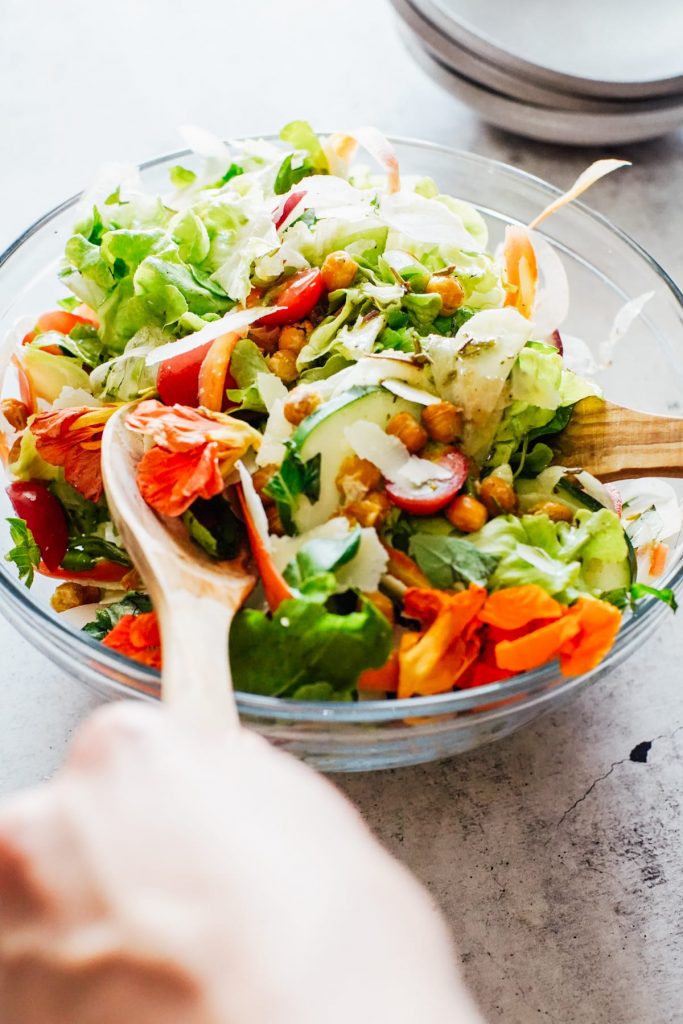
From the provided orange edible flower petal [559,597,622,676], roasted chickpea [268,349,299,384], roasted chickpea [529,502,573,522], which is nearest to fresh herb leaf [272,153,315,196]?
roasted chickpea [268,349,299,384]

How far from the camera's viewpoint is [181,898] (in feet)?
2.20

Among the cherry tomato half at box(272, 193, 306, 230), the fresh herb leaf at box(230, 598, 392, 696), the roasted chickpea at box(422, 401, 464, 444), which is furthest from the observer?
the cherry tomato half at box(272, 193, 306, 230)

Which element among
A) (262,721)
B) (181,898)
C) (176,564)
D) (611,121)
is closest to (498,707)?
(262,721)

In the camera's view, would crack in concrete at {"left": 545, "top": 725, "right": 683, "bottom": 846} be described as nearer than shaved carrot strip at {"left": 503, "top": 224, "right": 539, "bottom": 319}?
Yes

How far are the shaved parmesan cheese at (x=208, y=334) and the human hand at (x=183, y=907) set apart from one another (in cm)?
78

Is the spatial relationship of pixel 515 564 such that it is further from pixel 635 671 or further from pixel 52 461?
pixel 52 461

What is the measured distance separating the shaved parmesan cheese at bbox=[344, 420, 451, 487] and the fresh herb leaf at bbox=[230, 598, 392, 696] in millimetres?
214

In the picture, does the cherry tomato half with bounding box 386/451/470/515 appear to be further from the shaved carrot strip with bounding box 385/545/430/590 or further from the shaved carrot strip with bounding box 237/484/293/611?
the shaved carrot strip with bounding box 237/484/293/611

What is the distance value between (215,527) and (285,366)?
290mm

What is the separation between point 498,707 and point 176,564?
1.51ft

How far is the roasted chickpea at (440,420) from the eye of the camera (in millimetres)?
1345

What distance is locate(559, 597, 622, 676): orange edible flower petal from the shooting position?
3.83ft

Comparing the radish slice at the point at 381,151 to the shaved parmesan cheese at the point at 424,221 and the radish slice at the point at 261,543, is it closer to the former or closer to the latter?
the shaved parmesan cheese at the point at 424,221

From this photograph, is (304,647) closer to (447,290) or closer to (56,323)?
(447,290)
